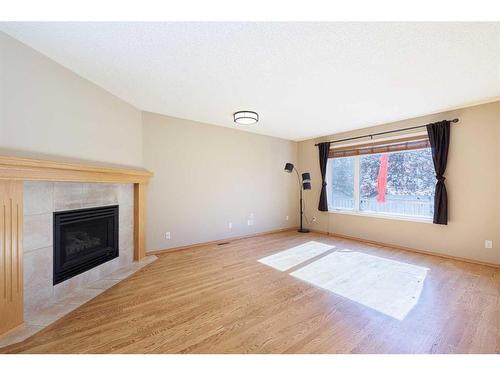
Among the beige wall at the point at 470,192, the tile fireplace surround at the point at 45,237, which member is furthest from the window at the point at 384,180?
the tile fireplace surround at the point at 45,237

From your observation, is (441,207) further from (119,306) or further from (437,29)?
(119,306)

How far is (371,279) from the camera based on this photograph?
2719 millimetres

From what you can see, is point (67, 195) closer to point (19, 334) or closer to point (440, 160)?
point (19, 334)

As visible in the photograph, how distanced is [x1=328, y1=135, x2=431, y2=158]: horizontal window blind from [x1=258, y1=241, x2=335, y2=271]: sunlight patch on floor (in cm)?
200

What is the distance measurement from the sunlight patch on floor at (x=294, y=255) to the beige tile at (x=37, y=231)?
2.50m

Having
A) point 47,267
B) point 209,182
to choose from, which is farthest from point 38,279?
point 209,182

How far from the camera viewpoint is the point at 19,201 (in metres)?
1.81

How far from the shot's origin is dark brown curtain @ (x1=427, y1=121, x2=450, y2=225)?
11.3 feet

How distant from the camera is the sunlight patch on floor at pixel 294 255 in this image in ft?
10.6

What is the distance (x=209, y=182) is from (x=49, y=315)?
278 centimetres

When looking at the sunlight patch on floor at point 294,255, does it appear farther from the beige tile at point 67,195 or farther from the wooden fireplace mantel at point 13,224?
the wooden fireplace mantel at point 13,224

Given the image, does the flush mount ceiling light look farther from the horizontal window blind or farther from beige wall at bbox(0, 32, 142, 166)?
the horizontal window blind

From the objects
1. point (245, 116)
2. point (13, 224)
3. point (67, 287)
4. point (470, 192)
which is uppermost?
point (245, 116)

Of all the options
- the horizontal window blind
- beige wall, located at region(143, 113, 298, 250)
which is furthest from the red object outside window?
beige wall, located at region(143, 113, 298, 250)
